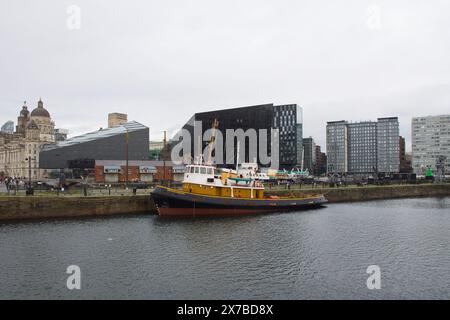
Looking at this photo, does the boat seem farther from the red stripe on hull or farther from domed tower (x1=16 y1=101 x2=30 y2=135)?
domed tower (x1=16 y1=101 x2=30 y2=135)

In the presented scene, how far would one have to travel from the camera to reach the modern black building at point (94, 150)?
117062mm

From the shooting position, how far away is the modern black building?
4609 inches

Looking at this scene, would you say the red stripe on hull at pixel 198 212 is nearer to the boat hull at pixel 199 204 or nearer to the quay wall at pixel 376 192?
the boat hull at pixel 199 204

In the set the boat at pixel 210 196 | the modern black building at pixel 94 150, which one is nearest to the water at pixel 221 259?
the boat at pixel 210 196

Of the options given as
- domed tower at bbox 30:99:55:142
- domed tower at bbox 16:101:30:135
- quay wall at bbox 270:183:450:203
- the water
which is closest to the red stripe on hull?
the water

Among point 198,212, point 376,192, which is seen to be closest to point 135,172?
point 198,212

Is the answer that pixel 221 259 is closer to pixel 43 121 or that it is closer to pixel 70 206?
pixel 70 206

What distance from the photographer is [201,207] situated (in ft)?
158

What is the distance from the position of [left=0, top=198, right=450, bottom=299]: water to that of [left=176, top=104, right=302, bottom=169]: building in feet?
316

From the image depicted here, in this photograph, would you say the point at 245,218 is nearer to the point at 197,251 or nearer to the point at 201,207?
the point at 201,207

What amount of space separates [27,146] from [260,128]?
95.6 m
